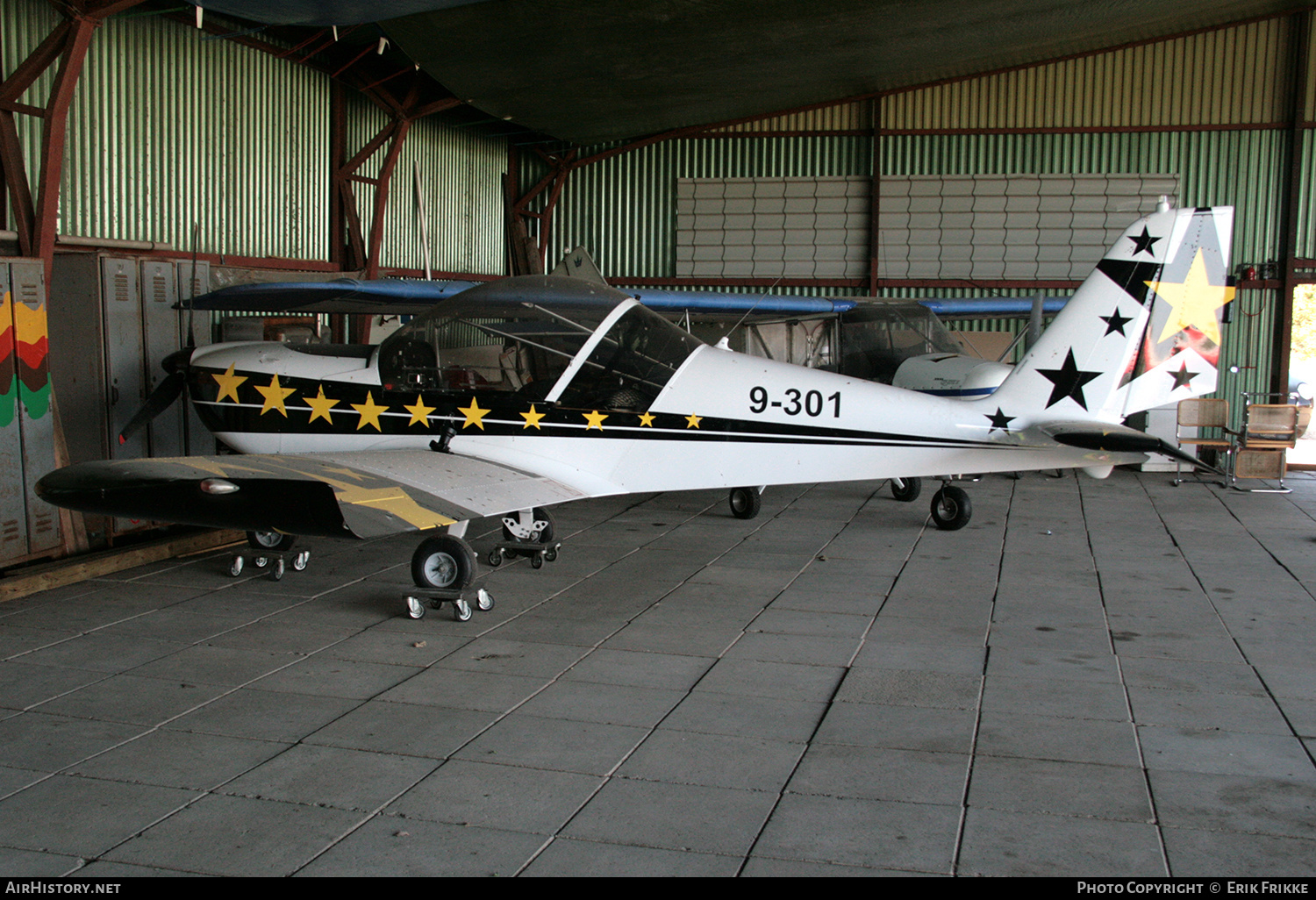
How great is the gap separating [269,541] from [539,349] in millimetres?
2351

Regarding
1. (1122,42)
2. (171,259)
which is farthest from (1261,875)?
(1122,42)

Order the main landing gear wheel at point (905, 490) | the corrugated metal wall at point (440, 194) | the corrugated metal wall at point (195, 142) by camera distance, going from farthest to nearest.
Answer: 1. the corrugated metal wall at point (440, 194)
2. the main landing gear wheel at point (905, 490)
3. the corrugated metal wall at point (195, 142)

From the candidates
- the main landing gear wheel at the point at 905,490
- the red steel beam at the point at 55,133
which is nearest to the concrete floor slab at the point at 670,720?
the red steel beam at the point at 55,133

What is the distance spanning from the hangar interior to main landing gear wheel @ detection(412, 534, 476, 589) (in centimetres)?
31

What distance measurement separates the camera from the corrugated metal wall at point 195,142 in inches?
332

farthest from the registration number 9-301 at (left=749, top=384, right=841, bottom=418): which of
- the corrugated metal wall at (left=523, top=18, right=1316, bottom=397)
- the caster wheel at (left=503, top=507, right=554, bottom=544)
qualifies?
the corrugated metal wall at (left=523, top=18, right=1316, bottom=397)

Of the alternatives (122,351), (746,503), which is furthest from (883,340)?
(122,351)

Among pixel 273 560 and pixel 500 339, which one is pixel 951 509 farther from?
pixel 273 560

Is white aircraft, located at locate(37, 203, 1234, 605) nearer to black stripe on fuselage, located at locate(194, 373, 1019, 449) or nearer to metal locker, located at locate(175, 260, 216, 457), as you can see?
black stripe on fuselage, located at locate(194, 373, 1019, 449)

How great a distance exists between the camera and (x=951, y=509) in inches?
357

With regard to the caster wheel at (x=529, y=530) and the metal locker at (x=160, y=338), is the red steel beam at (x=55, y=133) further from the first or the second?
the caster wheel at (x=529, y=530)

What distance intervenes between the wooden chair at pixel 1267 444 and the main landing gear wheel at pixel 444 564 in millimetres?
10388

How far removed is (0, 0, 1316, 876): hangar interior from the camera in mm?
3498

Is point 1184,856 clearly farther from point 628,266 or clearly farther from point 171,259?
point 628,266
